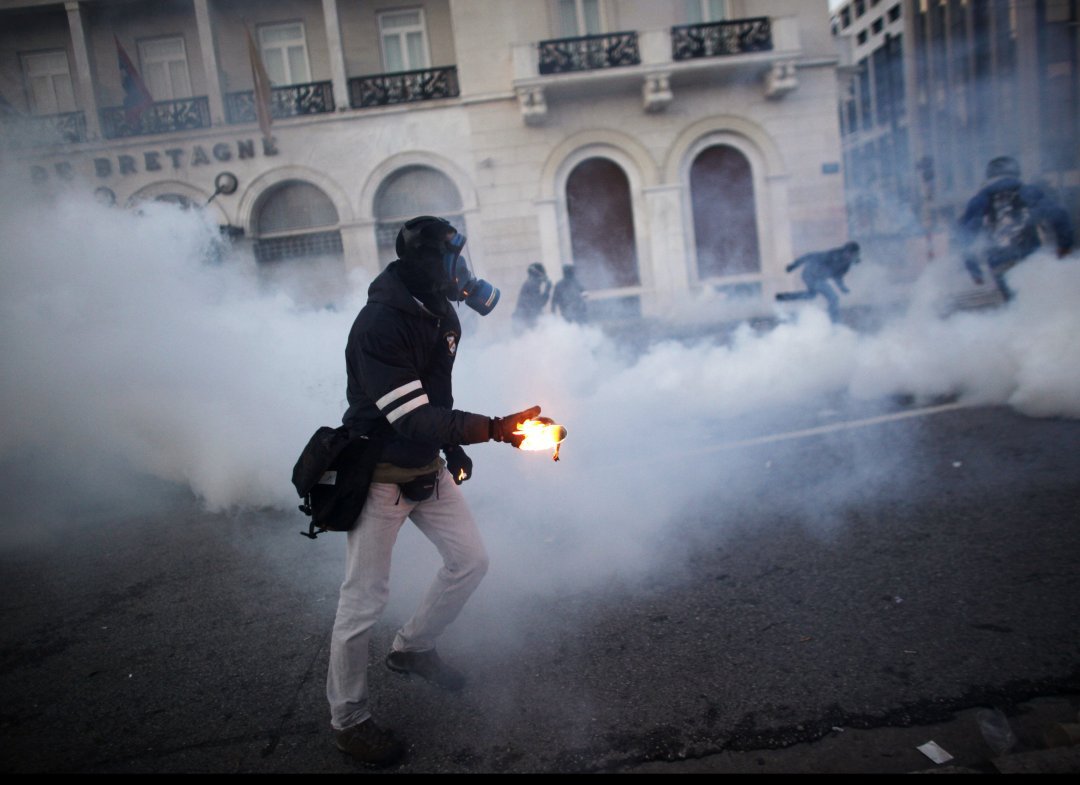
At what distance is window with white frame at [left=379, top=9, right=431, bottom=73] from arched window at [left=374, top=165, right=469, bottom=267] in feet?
7.84

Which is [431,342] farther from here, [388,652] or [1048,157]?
[1048,157]

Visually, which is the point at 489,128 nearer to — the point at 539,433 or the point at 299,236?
the point at 299,236

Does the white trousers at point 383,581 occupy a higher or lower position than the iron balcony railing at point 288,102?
lower

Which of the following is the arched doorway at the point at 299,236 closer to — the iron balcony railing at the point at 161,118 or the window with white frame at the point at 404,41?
the iron balcony railing at the point at 161,118

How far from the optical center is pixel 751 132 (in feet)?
48.7

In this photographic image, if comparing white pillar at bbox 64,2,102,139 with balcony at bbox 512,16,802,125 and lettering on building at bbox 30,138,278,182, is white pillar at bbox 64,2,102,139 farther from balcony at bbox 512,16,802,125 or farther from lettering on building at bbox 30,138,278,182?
balcony at bbox 512,16,802,125

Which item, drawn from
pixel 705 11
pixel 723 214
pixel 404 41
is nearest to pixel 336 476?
pixel 723 214

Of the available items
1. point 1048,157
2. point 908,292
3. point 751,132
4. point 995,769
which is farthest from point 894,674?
point 751,132

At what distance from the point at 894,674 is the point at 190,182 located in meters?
15.4

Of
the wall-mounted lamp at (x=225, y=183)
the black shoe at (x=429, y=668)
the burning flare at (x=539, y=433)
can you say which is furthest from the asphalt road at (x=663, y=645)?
the wall-mounted lamp at (x=225, y=183)

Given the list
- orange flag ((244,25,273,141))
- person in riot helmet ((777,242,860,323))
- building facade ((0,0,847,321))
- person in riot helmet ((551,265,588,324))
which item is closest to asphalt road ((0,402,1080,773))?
person in riot helmet ((777,242,860,323))

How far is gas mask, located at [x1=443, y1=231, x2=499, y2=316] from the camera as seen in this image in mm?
2447

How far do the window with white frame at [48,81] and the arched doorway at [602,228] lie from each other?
33.4ft

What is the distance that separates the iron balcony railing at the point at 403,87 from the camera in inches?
568
